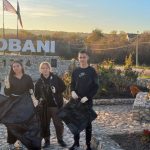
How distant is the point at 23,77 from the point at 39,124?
917mm

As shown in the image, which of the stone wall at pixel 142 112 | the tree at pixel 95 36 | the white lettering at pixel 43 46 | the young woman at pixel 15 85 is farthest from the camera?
the tree at pixel 95 36

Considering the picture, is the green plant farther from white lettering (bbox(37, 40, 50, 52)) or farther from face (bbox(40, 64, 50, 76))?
white lettering (bbox(37, 40, 50, 52))

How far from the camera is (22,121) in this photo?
26.7 ft

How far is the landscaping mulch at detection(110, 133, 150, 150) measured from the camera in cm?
807

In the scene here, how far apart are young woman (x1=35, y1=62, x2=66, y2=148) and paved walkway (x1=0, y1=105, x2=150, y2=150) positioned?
0.38m

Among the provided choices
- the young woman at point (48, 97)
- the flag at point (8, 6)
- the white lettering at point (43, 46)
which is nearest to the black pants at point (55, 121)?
the young woman at point (48, 97)

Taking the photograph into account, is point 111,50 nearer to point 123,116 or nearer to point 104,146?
point 123,116

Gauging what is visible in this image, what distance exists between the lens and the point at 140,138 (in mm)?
8625

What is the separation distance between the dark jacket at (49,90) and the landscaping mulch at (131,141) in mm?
1296

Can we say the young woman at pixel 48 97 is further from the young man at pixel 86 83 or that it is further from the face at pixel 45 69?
the young man at pixel 86 83

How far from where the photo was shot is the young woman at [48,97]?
874 centimetres

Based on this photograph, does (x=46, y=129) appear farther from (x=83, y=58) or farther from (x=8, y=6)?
(x=8, y=6)

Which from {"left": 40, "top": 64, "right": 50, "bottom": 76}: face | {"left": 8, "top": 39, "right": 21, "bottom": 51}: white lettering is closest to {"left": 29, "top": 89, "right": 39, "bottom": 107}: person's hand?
{"left": 40, "top": 64, "right": 50, "bottom": 76}: face

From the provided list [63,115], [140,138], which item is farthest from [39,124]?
[140,138]
